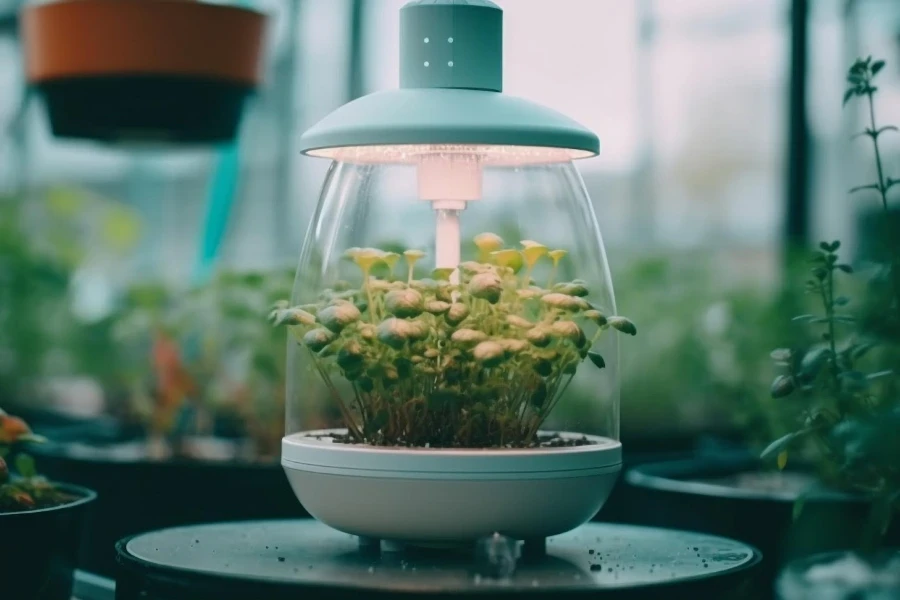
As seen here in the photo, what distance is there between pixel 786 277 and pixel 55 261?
87.0 inches

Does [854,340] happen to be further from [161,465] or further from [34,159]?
[34,159]

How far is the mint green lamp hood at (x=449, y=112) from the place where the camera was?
4.31 ft

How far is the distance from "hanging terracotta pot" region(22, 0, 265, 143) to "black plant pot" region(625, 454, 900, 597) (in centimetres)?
90

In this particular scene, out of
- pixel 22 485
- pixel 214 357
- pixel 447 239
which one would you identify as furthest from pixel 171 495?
pixel 447 239

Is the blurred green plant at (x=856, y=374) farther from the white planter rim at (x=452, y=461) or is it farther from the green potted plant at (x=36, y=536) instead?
the green potted plant at (x=36, y=536)

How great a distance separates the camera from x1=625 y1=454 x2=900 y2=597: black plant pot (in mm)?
1897

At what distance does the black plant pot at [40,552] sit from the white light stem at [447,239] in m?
0.53

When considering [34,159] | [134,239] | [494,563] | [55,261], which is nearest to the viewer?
[494,563]

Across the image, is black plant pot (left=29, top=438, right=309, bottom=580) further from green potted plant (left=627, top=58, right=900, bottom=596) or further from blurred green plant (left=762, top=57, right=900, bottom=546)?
blurred green plant (left=762, top=57, right=900, bottom=546)

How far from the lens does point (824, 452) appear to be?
159 cm

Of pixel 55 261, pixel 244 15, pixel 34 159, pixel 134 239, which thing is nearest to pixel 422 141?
pixel 244 15

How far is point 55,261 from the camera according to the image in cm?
388

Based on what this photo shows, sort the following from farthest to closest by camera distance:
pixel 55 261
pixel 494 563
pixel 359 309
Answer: pixel 55 261 → pixel 359 309 → pixel 494 563

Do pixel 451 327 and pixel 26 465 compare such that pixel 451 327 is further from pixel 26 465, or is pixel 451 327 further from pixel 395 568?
pixel 26 465
